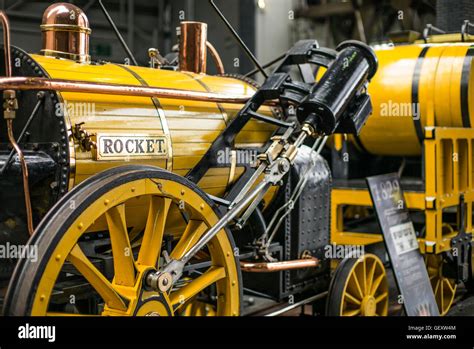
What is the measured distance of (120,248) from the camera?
8.14 ft

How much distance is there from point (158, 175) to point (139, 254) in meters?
0.33

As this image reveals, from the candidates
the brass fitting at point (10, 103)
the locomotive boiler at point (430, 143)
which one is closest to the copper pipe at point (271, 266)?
the locomotive boiler at point (430, 143)

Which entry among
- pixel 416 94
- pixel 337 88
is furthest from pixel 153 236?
pixel 416 94

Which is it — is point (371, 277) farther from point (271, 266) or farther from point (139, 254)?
point (139, 254)

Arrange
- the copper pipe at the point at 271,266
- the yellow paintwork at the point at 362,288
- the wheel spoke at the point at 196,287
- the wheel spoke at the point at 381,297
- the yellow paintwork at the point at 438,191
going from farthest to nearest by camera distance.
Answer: the yellow paintwork at the point at 438,191
the wheel spoke at the point at 381,297
the yellow paintwork at the point at 362,288
the copper pipe at the point at 271,266
the wheel spoke at the point at 196,287

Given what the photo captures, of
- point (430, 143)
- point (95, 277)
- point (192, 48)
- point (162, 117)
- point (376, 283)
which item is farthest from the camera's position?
point (430, 143)

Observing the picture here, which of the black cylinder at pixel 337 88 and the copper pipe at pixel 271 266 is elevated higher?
the black cylinder at pixel 337 88

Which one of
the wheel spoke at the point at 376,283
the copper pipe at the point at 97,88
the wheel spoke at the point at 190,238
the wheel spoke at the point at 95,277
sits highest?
the copper pipe at the point at 97,88

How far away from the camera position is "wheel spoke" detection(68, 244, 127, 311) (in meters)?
2.30

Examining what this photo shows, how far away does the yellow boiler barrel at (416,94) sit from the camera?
5.01 m

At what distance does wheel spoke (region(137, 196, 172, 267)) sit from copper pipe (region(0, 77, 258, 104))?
1.64 ft

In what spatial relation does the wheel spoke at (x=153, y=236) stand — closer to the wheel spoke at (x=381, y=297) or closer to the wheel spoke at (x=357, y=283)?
the wheel spoke at (x=357, y=283)
